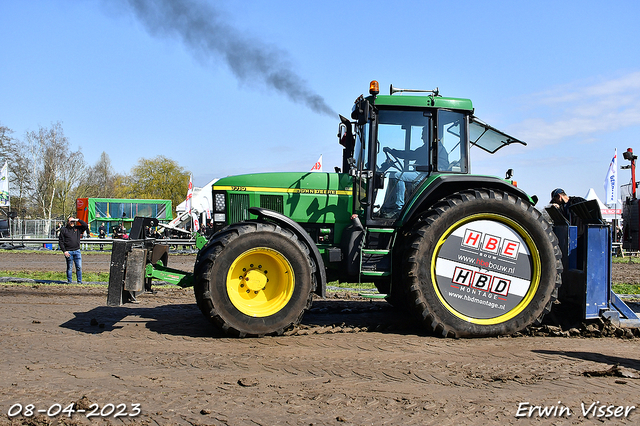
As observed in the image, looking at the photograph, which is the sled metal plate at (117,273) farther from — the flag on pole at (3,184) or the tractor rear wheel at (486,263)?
the flag on pole at (3,184)

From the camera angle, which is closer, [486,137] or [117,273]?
[117,273]

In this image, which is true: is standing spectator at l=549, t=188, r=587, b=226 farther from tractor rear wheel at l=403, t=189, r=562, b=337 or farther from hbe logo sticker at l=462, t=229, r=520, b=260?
hbe logo sticker at l=462, t=229, r=520, b=260

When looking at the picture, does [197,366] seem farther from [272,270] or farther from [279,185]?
[279,185]

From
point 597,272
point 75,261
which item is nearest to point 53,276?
point 75,261

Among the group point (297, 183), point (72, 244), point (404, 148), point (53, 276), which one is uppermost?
point (404, 148)

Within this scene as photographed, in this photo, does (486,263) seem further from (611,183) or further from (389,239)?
(611,183)

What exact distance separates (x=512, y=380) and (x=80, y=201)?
30.9 metres

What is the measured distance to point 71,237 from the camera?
1052cm

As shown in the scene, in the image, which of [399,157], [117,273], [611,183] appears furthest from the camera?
[611,183]

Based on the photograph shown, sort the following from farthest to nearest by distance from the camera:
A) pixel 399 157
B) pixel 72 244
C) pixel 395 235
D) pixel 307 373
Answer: pixel 72 244 → pixel 399 157 → pixel 395 235 → pixel 307 373

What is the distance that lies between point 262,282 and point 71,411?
244 cm

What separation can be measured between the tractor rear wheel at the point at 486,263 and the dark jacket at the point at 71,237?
810 cm

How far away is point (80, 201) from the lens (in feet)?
98.5

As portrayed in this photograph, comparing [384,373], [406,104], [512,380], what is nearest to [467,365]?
[512,380]
